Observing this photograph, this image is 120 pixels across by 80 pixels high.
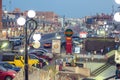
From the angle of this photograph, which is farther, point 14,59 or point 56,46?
point 56,46

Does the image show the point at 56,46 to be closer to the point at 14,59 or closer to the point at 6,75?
the point at 14,59

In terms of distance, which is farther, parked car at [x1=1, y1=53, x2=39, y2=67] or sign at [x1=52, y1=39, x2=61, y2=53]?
sign at [x1=52, y1=39, x2=61, y2=53]

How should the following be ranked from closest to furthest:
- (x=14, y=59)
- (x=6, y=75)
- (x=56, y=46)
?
(x=6, y=75), (x=14, y=59), (x=56, y=46)

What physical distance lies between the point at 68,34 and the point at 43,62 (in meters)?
12.3

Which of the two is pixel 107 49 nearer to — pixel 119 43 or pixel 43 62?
pixel 119 43

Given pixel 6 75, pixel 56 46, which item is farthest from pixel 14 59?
pixel 56 46

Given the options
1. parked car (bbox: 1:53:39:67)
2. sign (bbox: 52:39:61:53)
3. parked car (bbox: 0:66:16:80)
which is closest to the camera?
parked car (bbox: 0:66:16:80)

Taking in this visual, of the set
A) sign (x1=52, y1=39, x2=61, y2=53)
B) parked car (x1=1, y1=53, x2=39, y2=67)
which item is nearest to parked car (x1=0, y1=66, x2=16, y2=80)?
parked car (x1=1, y1=53, x2=39, y2=67)

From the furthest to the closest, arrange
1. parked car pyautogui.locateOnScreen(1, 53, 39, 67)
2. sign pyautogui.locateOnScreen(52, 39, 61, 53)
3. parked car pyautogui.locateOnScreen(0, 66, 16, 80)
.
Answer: sign pyautogui.locateOnScreen(52, 39, 61, 53)
parked car pyautogui.locateOnScreen(1, 53, 39, 67)
parked car pyautogui.locateOnScreen(0, 66, 16, 80)

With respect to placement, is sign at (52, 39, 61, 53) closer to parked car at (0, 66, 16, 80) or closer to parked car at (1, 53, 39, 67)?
parked car at (1, 53, 39, 67)

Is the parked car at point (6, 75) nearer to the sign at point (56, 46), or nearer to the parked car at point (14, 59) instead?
the parked car at point (14, 59)

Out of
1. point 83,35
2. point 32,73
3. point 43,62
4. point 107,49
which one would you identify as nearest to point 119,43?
point 107,49

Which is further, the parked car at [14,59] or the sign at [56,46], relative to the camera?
the sign at [56,46]

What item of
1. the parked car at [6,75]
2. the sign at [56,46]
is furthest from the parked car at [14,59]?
the sign at [56,46]
